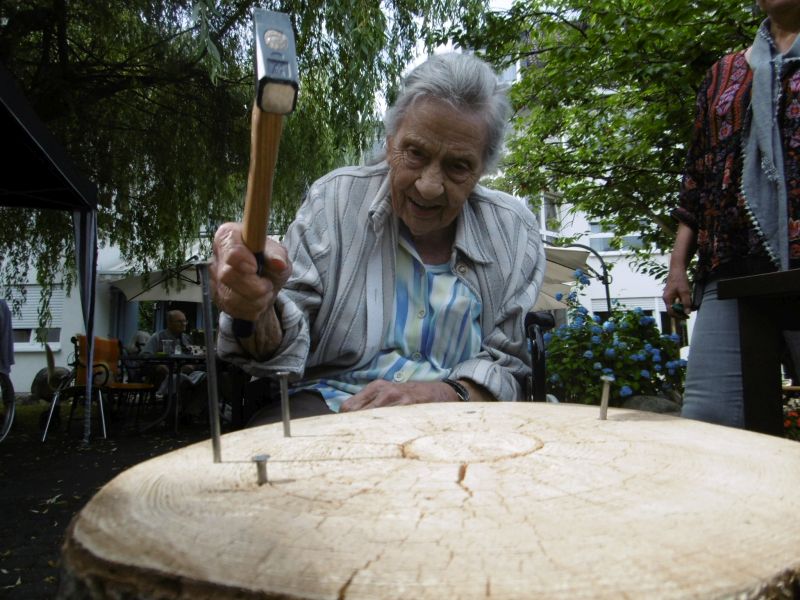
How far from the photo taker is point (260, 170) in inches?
36.8

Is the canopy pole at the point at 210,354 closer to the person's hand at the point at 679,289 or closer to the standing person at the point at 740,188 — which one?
the standing person at the point at 740,188

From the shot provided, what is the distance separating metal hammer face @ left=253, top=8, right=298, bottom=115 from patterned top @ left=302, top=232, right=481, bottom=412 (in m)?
0.99

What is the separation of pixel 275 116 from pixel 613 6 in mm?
5223

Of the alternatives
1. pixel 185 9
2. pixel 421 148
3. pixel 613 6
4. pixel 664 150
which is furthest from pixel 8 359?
pixel 664 150

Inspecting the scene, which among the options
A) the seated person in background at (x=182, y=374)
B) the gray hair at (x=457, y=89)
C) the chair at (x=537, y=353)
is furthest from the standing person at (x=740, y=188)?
the seated person in background at (x=182, y=374)

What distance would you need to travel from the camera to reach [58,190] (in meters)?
5.54

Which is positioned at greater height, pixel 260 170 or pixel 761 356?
pixel 260 170

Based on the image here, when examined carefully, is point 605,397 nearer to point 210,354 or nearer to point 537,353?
point 210,354

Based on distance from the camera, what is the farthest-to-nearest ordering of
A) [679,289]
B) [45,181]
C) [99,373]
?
[99,373]
[45,181]
[679,289]

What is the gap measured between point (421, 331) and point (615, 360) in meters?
3.82

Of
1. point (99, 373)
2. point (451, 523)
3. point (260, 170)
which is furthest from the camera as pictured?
point (99, 373)

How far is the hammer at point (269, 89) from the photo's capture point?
0.81 metres

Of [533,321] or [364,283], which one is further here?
[533,321]

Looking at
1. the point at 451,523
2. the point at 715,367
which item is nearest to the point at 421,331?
the point at 715,367
